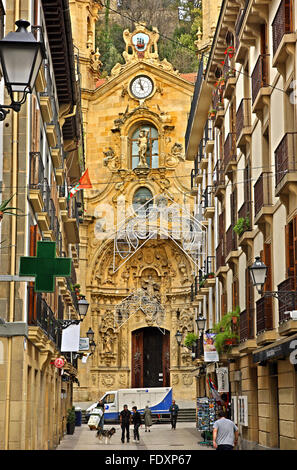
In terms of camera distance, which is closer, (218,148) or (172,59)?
(218,148)

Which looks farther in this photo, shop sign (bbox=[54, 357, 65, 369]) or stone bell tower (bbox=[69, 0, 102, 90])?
stone bell tower (bbox=[69, 0, 102, 90])

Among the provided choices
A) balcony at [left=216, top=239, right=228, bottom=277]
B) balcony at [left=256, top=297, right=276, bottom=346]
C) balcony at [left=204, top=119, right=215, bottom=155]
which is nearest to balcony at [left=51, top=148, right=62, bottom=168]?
balcony at [left=216, top=239, right=228, bottom=277]

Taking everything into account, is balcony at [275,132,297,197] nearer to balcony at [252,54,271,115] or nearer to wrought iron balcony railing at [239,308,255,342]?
balcony at [252,54,271,115]

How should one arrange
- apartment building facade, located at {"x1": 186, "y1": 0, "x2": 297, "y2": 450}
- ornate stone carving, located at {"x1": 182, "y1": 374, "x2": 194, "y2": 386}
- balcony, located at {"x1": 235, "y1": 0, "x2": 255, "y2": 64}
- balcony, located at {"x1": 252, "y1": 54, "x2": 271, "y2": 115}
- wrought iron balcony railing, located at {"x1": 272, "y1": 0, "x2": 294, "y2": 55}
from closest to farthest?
1. apartment building facade, located at {"x1": 186, "y1": 0, "x2": 297, "y2": 450}
2. wrought iron balcony railing, located at {"x1": 272, "y1": 0, "x2": 294, "y2": 55}
3. balcony, located at {"x1": 252, "y1": 54, "x2": 271, "y2": 115}
4. balcony, located at {"x1": 235, "y1": 0, "x2": 255, "y2": 64}
5. ornate stone carving, located at {"x1": 182, "y1": 374, "x2": 194, "y2": 386}

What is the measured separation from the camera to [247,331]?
861 inches

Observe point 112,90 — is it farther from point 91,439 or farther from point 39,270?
point 39,270

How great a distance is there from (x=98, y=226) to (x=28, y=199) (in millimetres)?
29065

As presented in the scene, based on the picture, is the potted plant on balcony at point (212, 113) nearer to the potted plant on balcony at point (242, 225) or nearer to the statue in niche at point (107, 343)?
the potted plant on balcony at point (242, 225)

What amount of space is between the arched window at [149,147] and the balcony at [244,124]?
82.3 feet

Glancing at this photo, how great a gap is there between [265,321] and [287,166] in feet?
13.3

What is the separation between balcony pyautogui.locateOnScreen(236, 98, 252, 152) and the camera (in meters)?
22.7

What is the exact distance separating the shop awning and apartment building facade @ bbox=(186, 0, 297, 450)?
0.06ft

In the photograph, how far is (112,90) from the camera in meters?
49.3
